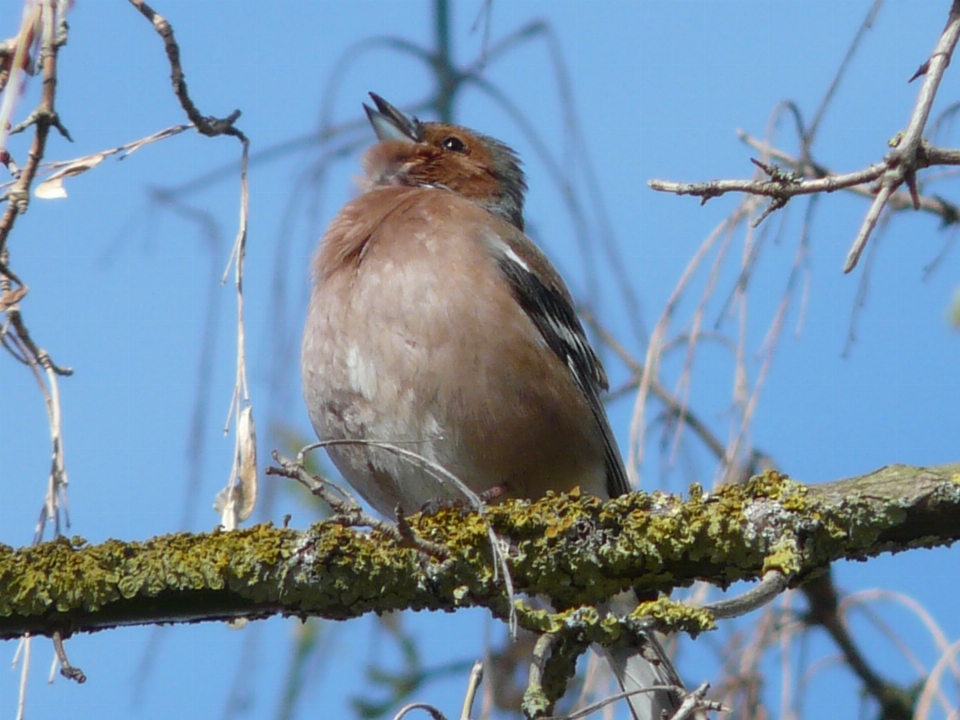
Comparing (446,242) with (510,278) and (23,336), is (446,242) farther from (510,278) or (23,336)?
(23,336)

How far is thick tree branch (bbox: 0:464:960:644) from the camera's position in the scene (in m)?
3.21

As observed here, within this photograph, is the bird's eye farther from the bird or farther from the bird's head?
the bird

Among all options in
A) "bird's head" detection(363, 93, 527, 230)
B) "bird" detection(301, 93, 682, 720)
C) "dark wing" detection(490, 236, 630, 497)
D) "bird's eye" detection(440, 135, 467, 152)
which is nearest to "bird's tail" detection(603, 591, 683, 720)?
"bird" detection(301, 93, 682, 720)

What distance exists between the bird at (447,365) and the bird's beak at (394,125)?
86cm

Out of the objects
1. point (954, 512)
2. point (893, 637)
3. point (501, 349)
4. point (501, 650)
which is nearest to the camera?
point (954, 512)

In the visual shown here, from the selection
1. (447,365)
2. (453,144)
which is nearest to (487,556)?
(447,365)

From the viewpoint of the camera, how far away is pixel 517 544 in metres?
3.33

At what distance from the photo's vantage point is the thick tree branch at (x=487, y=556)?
126 inches

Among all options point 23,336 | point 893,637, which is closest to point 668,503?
point 893,637

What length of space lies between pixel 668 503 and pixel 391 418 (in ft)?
5.28

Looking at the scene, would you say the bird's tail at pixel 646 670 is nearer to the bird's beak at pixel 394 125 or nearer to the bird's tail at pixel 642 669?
the bird's tail at pixel 642 669

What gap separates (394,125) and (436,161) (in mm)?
294

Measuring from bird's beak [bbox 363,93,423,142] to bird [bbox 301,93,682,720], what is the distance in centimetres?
86

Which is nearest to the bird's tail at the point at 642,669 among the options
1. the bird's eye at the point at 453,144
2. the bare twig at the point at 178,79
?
the bare twig at the point at 178,79
